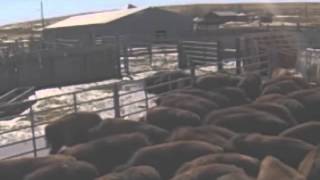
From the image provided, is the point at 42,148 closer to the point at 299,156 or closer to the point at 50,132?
the point at 50,132

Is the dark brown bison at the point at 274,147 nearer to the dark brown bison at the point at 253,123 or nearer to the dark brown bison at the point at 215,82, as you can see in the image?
the dark brown bison at the point at 253,123

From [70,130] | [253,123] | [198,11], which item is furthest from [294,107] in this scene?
[198,11]

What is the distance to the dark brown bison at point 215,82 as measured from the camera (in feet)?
49.9

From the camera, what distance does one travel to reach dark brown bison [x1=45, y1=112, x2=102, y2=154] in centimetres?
1113

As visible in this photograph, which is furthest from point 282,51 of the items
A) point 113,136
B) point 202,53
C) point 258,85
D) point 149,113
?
point 113,136

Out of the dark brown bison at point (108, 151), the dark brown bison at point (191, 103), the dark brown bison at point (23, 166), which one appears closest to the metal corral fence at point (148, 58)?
the dark brown bison at point (191, 103)

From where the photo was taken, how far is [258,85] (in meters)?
15.3

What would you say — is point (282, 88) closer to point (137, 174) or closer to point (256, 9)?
point (137, 174)

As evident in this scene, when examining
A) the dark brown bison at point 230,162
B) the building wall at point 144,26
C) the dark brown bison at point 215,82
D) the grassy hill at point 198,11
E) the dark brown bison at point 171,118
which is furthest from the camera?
the grassy hill at point 198,11

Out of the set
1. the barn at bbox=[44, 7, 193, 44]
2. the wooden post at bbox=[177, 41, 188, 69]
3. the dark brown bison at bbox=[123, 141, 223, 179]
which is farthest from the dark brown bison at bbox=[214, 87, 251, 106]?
the barn at bbox=[44, 7, 193, 44]

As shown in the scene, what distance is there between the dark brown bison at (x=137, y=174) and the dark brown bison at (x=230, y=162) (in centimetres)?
32

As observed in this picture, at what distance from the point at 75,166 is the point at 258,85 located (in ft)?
24.5

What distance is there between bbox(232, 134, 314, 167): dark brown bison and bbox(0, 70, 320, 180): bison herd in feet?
0.04

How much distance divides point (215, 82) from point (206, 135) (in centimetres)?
589
